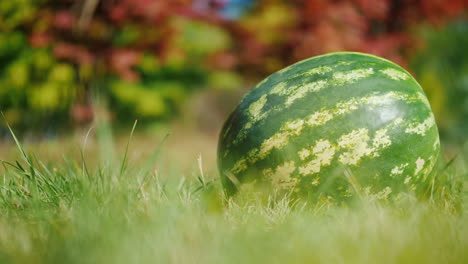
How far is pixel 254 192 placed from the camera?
190cm

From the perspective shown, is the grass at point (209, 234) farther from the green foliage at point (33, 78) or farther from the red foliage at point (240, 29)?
the green foliage at point (33, 78)

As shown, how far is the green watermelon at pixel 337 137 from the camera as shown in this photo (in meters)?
1.80

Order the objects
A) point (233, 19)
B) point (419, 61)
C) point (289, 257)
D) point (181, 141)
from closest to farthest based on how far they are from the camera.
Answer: point (289, 257) < point (233, 19) < point (181, 141) < point (419, 61)

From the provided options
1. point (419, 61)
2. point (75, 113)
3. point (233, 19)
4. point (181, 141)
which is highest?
point (233, 19)

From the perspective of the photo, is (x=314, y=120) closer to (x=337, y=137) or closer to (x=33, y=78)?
(x=337, y=137)

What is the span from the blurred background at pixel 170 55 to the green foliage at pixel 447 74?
47 mm

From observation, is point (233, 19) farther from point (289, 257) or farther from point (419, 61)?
point (289, 257)

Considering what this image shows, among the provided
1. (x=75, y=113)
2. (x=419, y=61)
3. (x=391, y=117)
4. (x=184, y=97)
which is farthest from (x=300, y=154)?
(x=419, y=61)

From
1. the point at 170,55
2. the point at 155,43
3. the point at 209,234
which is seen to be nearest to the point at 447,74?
the point at 170,55

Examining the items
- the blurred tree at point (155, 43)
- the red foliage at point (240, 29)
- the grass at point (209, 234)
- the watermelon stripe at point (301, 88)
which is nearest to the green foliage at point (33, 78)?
the blurred tree at point (155, 43)

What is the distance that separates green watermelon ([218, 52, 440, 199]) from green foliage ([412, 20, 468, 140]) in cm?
797

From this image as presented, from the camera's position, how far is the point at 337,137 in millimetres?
1808

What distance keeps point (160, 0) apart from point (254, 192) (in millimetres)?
5618

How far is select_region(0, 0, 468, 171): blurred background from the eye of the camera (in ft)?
23.3
